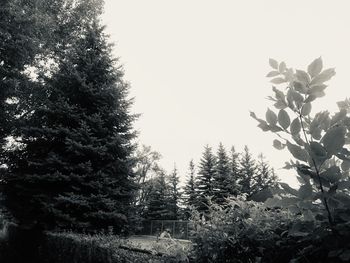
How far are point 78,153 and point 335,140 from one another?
12103 millimetres

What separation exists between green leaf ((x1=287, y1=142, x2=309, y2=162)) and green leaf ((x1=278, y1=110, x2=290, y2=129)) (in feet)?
0.34

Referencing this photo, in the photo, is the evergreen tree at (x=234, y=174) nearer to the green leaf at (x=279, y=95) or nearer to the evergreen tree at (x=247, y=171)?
the evergreen tree at (x=247, y=171)

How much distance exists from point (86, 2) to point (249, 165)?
39.2 meters

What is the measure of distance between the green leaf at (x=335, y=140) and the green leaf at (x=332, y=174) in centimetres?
6

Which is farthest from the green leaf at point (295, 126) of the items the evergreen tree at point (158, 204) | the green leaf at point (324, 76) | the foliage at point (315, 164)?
the evergreen tree at point (158, 204)

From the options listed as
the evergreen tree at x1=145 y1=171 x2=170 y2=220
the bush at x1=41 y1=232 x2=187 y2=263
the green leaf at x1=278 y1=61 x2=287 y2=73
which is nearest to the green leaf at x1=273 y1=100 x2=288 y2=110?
the green leaf at x1=278 y1=61 x2=287 y2=73

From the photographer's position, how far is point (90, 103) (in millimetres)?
14164

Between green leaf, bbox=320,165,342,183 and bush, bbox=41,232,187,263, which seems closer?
green leaf, bbox=320,165,342,183

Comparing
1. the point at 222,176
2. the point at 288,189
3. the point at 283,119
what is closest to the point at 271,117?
the point at 283,119

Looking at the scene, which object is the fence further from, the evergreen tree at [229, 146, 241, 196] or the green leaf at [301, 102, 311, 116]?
the green leaf at [301, 102, 311, 116]

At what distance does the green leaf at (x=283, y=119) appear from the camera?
1045mm

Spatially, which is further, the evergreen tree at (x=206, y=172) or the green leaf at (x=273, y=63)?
the evergreen tree at (x=206, y=172)

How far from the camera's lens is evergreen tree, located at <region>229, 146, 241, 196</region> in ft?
126

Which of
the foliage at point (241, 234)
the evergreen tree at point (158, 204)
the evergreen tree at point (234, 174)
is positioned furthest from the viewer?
the evergreen tree at point (158, 204)
